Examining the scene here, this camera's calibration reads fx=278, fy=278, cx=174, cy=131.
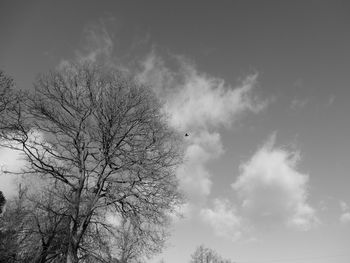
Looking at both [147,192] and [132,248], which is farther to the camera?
[132,248]

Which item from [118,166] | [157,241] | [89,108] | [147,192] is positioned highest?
[89,108]

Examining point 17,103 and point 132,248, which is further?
point 132,248

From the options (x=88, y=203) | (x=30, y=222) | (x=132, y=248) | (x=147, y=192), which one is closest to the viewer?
(x=88, y=203)

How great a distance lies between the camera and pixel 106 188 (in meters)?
10.6

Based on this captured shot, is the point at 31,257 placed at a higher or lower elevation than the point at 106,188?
lower

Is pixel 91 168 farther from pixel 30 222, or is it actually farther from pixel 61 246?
pixel 30 222

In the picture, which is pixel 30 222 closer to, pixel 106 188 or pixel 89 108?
pixel 106 188

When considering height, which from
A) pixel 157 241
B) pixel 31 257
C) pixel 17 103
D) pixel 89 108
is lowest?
pixel 31 257

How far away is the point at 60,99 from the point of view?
11.1 m

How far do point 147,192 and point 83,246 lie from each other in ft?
10.9

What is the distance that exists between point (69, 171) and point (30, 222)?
418 centimetres

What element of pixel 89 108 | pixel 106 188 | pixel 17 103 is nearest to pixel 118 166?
pixel 106 188

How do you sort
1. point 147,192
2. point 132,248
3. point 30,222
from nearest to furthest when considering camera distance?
point 147,192, point 132,248, point 30,222

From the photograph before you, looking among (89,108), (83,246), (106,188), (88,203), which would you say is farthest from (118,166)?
(83,246)
